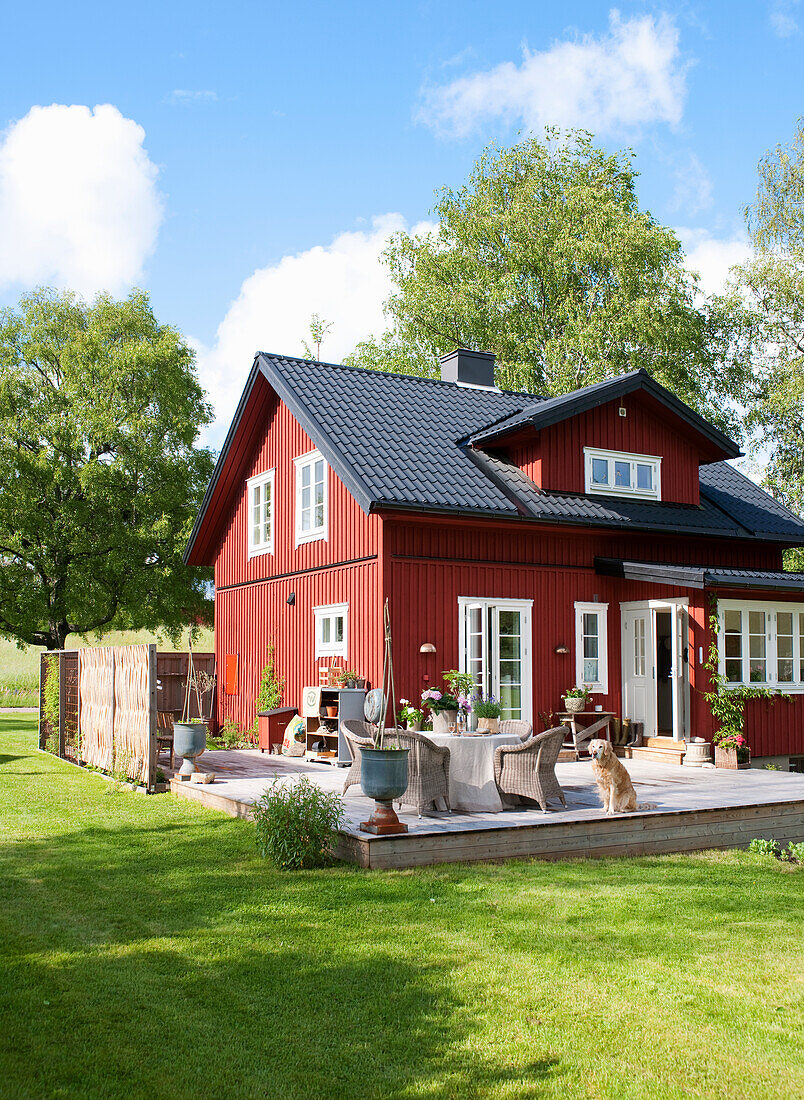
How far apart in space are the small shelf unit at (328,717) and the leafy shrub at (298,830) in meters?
4.71

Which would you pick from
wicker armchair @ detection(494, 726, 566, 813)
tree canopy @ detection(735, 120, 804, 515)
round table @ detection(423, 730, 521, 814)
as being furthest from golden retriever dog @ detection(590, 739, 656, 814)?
tree canopy @ detection(735, 120, 804, 515)

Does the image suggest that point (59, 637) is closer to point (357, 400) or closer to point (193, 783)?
point (357, 400)

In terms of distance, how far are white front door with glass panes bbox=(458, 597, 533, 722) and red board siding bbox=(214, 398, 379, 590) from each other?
5.79 ft

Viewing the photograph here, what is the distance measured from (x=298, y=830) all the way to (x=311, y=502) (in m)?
8.26

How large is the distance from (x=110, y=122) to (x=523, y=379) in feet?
52.8

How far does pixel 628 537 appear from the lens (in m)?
14.7

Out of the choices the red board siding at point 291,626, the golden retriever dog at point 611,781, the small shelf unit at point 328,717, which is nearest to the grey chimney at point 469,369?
the red board siding at point 291,626

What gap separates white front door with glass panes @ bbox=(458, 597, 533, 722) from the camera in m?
13.2

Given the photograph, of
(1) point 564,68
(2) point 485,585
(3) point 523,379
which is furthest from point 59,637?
(1) point 564,68

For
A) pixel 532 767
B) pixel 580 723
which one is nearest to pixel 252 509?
pixel 580 723

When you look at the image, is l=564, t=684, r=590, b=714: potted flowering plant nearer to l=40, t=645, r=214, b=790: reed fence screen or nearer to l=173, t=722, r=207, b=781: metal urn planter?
l=173, t=722, r=207, b=781: metal urn planter

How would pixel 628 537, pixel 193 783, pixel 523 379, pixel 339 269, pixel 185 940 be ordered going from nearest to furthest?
pixel 185 940 → pixel 193 783 → pixel 628 537 → pixel 523 379 → pixel 339 269

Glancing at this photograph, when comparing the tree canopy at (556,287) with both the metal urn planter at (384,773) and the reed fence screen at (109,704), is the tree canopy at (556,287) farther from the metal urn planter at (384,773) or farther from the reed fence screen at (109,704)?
the metal urn planter at (384,773)

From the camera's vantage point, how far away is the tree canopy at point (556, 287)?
1089 inches
